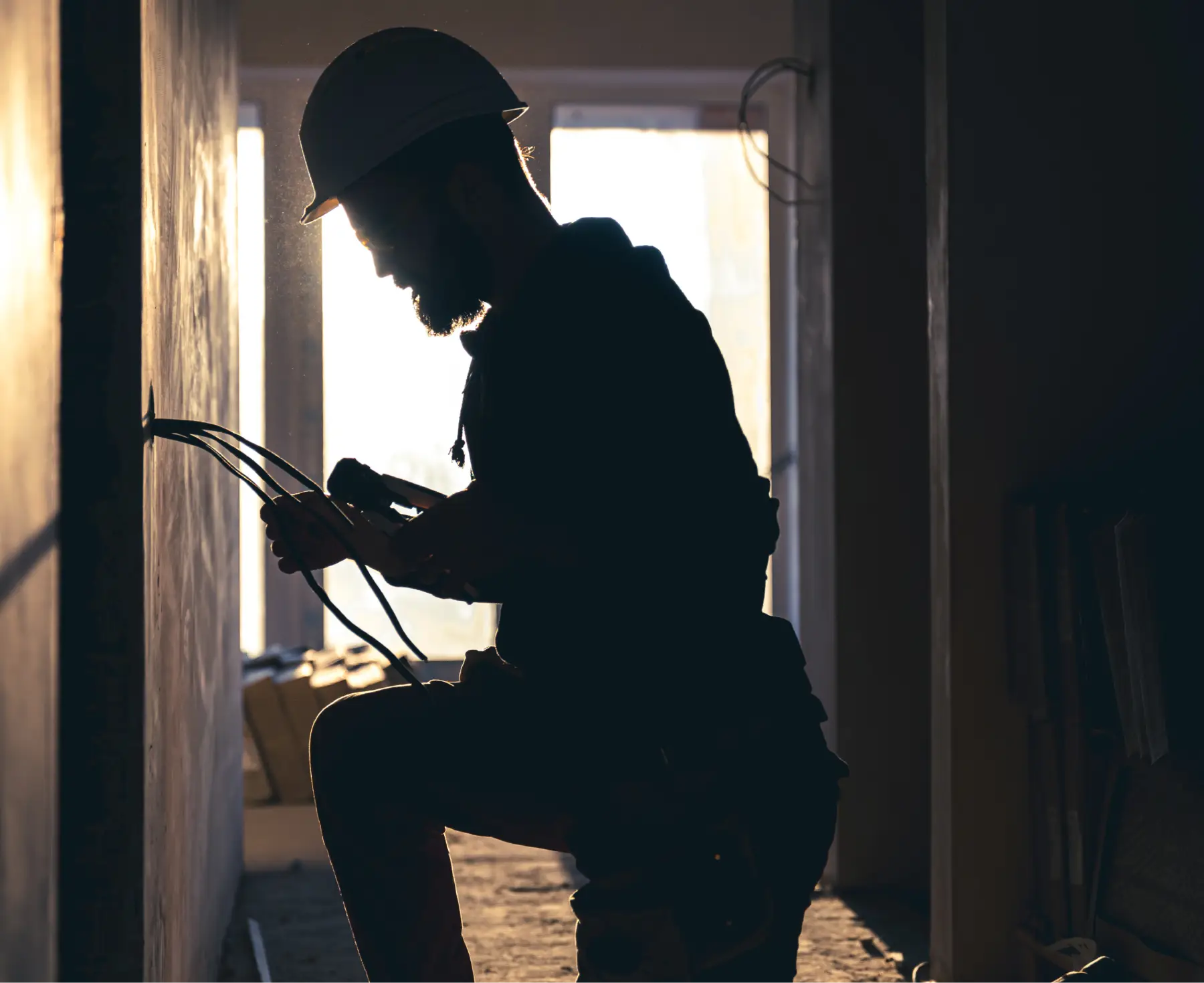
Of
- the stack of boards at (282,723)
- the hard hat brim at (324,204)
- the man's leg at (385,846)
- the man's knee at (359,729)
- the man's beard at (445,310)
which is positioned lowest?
the stack of boards at (282,723)

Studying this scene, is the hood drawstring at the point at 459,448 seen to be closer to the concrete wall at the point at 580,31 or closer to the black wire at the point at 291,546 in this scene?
the black wire at the point at 291,546

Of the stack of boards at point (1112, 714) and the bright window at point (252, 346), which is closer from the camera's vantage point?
the stack of boards at point (1112, 714)

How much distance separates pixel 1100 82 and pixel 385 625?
298 centimetres

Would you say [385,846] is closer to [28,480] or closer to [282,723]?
[28,480]

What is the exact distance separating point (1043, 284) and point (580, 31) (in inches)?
86.2

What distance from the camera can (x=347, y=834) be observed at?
129 centimetres

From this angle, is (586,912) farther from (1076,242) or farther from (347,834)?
(1076,242)

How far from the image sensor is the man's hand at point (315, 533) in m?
1.24

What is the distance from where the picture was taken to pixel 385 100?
1.33 metres

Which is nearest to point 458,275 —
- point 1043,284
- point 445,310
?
point 445,310

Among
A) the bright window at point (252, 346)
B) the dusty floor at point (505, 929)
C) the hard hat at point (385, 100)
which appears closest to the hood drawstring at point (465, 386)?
the hard hat at point (385, 100)

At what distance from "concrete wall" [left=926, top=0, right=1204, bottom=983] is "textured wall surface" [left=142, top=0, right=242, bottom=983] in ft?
3.95

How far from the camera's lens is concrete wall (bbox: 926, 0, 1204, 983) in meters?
2.10

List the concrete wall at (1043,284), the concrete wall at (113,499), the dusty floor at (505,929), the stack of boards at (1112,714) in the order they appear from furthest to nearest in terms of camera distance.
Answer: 1. the dusty floor at (505,929)
2. the concrete wall at (1043,284)
3. the stack of boards at (1112,714)
4. the concrete wall at (113,499)
